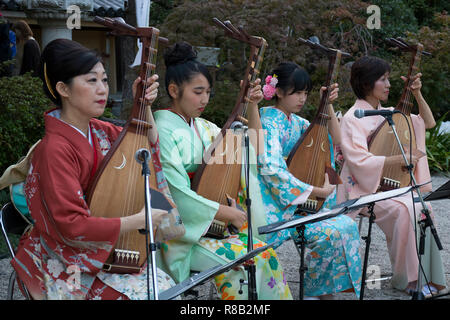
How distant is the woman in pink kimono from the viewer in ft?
13.8

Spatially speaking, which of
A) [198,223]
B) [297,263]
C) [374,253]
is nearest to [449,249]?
[374,253]

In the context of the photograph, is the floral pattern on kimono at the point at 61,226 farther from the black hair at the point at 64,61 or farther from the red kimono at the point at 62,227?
the black hair at the point at 64,61

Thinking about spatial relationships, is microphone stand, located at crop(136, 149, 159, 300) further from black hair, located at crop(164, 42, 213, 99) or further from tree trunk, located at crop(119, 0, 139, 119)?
tree trunk, located at crop(119, 0, 139, 119)

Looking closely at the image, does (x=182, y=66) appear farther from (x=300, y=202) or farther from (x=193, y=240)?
(x=300, y=202)

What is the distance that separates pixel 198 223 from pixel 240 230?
35 cm

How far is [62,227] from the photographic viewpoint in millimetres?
2412

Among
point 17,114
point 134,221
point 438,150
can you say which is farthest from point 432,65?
point 134,221

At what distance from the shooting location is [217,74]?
7.86 meters

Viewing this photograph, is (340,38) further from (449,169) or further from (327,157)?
(327,157)

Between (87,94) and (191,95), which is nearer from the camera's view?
(87,94)

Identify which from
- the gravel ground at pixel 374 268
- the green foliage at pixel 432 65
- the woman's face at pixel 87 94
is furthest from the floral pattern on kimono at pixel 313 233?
the green foliage at pixel 432 65

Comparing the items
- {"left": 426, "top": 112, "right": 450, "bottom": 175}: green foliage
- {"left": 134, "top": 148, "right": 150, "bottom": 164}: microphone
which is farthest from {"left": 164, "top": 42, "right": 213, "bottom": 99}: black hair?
{"left": 426, "top": 112, "right": 450, "bottom": 175}: green foliage

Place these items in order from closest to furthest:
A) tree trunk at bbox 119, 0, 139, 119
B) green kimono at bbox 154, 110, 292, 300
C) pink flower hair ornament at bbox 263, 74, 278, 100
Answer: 1. green kimono at bbox 154, 110, 292, 300
2. pink flower hair ornament at bbox 263, 74, 278, 100
3. tree trunk at bbox 119, 0, 139, 119

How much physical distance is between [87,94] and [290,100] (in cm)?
171
